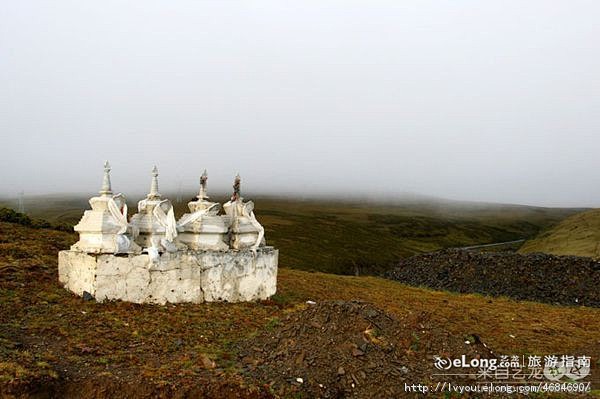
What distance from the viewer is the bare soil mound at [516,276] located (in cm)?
2379

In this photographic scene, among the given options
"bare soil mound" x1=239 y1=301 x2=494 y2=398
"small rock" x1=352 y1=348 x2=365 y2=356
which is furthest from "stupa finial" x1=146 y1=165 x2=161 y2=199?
"small rock" x1=352 y1=348 x2=365 y2=356

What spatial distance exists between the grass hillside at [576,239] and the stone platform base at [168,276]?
2793 cm

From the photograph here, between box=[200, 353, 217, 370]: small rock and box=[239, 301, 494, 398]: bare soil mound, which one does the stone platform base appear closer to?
box=[239, 301, 494, 398]: bare soil mound

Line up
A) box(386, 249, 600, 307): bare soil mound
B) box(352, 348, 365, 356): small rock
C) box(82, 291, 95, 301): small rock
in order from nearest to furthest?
box(352, 348, 365, 356): small rock → box(82, 291, 95, 301): small rock → box(386, 249, 600, 307): bare soil mound

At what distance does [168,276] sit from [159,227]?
58.6 inches

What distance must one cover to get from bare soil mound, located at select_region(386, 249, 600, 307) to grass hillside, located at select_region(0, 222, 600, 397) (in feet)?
24.8

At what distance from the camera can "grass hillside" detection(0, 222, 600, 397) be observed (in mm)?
7031

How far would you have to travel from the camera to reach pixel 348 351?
823cm

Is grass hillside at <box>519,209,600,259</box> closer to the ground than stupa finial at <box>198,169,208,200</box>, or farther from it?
closer to the ground

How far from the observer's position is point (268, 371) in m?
7.73

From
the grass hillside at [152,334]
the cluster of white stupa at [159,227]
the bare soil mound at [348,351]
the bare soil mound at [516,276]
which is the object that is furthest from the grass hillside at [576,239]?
the bare soil mound at [348,351]

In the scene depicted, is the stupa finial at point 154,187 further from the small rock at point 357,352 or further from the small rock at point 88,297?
the small rock at point 357,352

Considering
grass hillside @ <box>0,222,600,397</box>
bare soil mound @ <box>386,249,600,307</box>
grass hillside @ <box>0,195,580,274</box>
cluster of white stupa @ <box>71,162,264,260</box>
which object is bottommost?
grass hillside @ <box>0,195,580,274</box>

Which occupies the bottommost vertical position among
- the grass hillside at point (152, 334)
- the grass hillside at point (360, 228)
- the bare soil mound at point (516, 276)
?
the grass hillside at point (360, 228)
